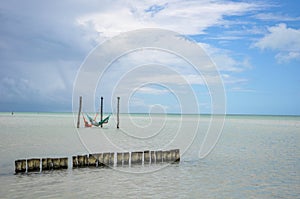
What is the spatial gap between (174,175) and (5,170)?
7.80 meters

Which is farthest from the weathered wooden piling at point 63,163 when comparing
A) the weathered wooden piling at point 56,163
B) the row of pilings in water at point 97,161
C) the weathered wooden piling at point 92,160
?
the weathered wooden piling at point 92,160

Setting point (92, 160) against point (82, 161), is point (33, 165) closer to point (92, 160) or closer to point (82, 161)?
point (82, 161)

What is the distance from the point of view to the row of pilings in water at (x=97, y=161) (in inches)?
565

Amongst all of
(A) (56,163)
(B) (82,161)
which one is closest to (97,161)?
(B) (82,161)

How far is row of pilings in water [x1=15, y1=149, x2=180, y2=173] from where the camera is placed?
14359mm

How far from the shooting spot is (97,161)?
16.1 m

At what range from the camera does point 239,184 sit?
1350cm

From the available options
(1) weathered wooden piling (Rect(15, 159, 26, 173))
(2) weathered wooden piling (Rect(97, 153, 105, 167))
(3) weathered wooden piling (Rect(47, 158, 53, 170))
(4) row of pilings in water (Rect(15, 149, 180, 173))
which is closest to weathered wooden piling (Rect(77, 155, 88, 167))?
(4) row of pilings in water (Rect(15, 149, 180, 173))

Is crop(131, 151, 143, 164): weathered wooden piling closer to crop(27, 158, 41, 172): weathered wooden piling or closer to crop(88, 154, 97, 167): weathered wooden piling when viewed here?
crop(88, 154, 97, 167): weathered wooden piling

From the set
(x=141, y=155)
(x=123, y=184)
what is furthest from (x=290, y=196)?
(x=141, y=155)

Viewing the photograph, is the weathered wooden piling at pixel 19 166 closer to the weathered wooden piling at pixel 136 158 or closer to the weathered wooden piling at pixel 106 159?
the weathered wooden piling at pixel 106 159

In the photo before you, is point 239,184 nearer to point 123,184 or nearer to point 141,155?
point 123,184

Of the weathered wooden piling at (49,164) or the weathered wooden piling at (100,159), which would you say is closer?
the weathered wooden piling at (49,164)

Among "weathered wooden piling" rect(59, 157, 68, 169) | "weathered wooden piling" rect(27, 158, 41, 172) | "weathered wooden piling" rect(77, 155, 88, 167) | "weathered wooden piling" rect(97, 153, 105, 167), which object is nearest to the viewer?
Answer: "weathered wooden piling" rect(27, 158, 41, 172)
